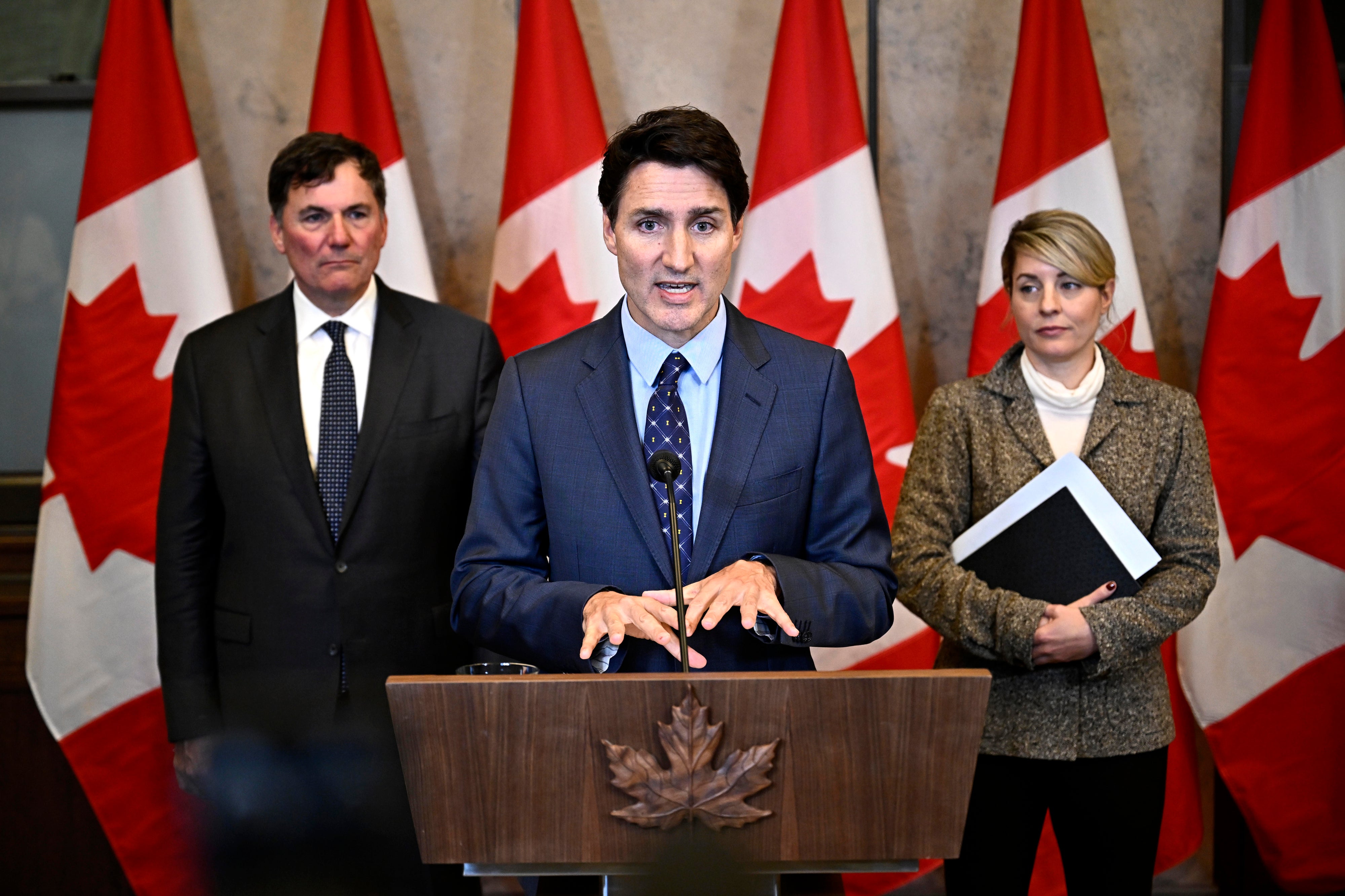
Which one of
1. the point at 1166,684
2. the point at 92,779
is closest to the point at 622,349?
the point at 1166,684

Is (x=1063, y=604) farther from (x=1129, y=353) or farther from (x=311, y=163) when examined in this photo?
(x=311, y=163)

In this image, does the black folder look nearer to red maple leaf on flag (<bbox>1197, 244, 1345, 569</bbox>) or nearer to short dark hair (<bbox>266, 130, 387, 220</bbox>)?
red maple leaf on flag (<bbox>1197, 244, 1345, 569</bbox>)

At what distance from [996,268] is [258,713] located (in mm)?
2058

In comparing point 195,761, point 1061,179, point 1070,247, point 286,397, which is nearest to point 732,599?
point 1070,247

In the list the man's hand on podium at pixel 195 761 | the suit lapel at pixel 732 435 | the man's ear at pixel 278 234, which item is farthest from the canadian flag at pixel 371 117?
the suit lapel at pixel 732 435

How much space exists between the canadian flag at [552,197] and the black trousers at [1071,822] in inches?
60.5

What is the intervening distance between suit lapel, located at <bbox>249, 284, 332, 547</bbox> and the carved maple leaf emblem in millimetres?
1342

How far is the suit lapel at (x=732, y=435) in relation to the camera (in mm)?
1509

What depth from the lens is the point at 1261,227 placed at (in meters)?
2.85

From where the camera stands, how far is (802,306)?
9.57ft

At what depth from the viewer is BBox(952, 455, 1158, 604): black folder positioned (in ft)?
6.56

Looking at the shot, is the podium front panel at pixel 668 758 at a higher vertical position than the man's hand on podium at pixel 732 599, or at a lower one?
lower

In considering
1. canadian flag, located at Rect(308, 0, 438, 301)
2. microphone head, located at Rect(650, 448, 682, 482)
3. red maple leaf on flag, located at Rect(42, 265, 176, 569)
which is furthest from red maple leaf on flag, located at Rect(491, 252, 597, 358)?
microphone head, located at Rect(650, 448, 682, 482)

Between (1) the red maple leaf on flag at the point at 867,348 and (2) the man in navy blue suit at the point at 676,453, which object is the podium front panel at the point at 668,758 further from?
(1) the red maple leaf on flag at the point at 867,348
